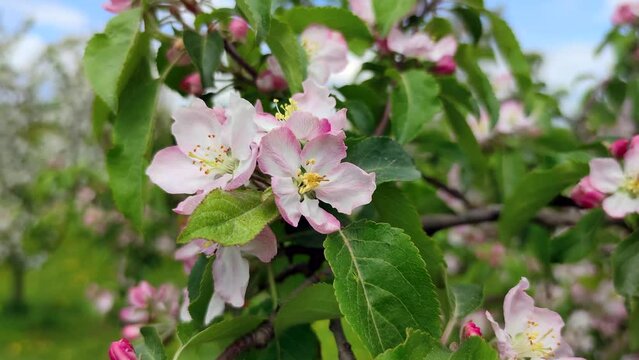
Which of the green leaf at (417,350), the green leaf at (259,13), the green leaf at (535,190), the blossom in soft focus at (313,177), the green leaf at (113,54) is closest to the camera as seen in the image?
the green leaf at (417,350)

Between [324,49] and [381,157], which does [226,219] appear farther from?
[324,49]

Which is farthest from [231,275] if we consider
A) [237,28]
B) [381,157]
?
[237,28]

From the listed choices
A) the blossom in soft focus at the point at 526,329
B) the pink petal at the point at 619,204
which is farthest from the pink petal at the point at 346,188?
the pink petal at the point at 619,204

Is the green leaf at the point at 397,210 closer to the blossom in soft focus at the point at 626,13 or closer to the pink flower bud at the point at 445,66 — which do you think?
the pink flower bud at the point at 445,66

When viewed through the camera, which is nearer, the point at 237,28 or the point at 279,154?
the point at 279,154

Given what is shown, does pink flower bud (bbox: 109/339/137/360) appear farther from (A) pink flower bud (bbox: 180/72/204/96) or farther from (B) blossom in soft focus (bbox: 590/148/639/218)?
(B) blossom in soft focus (bbox: 590/148/639/218)

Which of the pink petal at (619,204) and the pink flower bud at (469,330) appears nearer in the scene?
the pink flower bud at (469,330)
